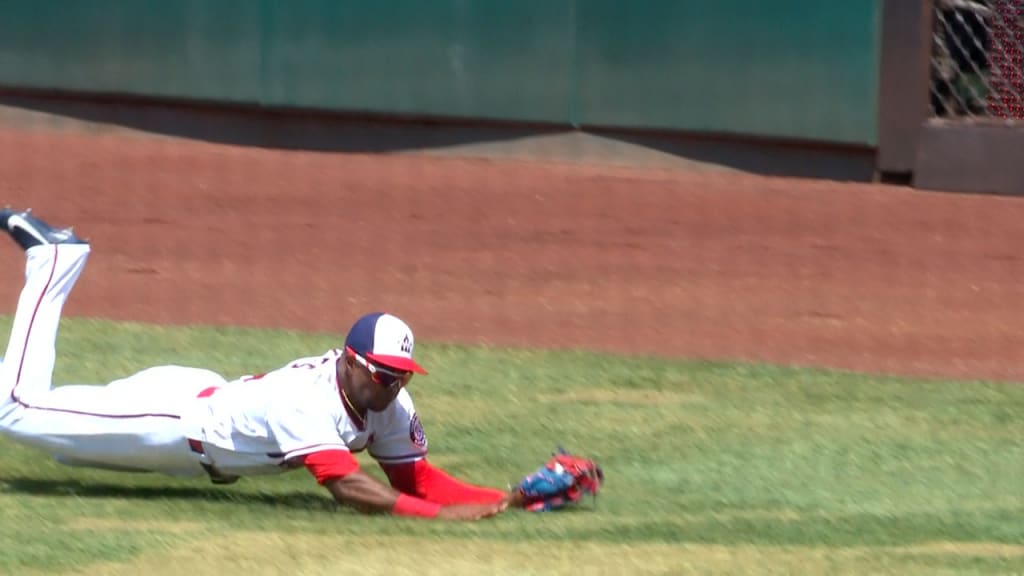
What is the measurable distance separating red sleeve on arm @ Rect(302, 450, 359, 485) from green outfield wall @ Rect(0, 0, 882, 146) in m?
7.73

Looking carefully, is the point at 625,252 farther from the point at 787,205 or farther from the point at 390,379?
the point at 390,379

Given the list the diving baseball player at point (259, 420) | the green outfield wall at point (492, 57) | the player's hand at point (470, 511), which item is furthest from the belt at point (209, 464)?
the green outfield wall at point (492, 57)

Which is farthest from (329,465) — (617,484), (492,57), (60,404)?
(492,57)

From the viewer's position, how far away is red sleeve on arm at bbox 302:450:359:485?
5074 millimetres

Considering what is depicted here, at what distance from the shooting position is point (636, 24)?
12.8 m

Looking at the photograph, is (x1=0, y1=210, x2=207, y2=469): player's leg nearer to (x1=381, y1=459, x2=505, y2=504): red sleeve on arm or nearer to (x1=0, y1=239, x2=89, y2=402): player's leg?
(x1=0, y1=239, x2=89, y2=402): player's leg

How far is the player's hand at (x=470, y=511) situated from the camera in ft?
16.9

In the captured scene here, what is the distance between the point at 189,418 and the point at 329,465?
53 centimetres

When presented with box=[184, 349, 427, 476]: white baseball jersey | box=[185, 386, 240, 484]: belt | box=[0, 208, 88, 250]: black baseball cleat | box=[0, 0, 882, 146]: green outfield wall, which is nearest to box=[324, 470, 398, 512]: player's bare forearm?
box=[184, 349, 427, 476]: white baseball jersey

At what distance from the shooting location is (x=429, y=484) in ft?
18.0

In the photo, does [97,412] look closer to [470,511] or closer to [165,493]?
[165,493]

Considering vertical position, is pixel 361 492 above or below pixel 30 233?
below

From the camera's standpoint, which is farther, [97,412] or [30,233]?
[30,233]

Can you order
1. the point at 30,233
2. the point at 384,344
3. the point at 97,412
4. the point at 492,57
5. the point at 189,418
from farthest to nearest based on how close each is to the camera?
the point at 492,57 < the point at 30,233 < the point at 97,412 < the point at 189,418 < the point at 384,344
